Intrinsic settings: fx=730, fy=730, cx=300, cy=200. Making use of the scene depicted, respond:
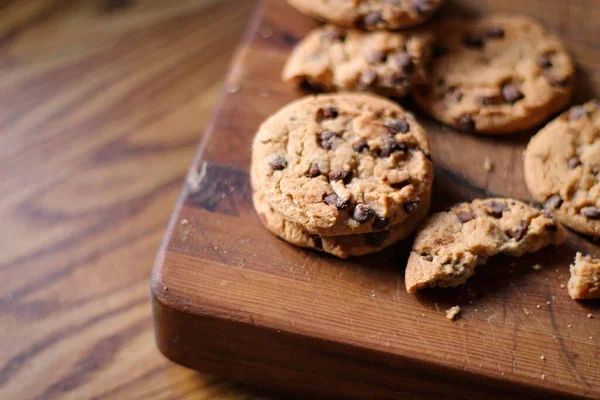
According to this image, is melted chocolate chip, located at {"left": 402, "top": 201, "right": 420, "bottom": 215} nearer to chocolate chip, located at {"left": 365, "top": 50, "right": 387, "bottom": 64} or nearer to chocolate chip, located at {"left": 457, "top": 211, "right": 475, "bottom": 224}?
chocolate chip, located at {"left": 457, "top": 211, "right": 475, "bottom": 224}

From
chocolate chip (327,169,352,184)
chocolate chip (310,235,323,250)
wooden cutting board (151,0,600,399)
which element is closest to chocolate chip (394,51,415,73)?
wooden cutting board (151,0,600,399)

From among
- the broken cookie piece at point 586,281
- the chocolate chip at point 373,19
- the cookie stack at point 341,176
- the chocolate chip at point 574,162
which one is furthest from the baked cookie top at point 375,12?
the broken cookie piece at point 586,281

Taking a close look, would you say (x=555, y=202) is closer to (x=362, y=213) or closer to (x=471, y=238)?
(x=471, y=238)

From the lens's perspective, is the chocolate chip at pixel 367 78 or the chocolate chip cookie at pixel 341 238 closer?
the chocolate chip cookie at pixel 341 238

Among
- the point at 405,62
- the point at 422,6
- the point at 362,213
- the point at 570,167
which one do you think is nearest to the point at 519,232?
the point at 570,167

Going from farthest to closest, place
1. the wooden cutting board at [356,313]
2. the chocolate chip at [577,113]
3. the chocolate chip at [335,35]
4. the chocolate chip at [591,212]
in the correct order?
1. the chocolate chip at [335,35]
2. the chocolate chip at [577,113]
3. the chocolate chip at [591,212]
4. the wooden cutting board at [356,313]

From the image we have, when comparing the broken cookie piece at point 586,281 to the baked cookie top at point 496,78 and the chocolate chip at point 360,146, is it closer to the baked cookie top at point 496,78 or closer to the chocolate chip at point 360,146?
the baked cookie top at point 496,78

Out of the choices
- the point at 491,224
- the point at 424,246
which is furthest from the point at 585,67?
the point at 424,246
